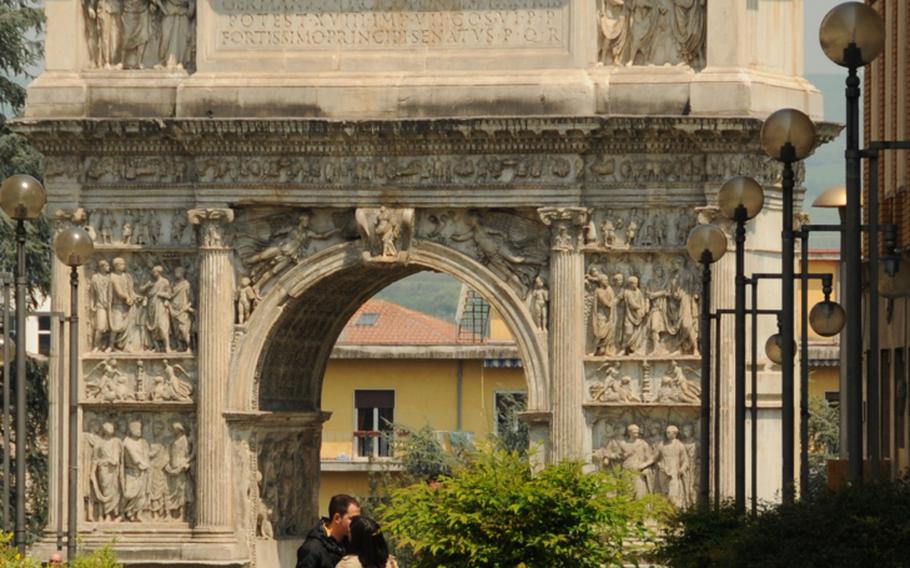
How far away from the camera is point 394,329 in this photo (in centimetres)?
9106

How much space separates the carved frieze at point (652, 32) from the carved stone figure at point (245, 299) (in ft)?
19.3

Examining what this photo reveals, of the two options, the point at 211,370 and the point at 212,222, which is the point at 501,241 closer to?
the point at 212,222

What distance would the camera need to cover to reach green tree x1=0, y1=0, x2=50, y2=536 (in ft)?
190

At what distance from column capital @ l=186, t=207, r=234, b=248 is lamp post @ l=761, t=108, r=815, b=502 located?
14425 millimetres

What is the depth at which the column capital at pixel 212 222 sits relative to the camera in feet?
149

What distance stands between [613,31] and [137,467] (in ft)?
29.7

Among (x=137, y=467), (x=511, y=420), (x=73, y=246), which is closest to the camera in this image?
(x=73, y=246)

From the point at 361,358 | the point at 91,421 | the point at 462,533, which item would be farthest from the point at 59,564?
the point at 361,358

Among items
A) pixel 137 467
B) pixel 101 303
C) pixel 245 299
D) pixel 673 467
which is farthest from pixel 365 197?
pixel 673 467

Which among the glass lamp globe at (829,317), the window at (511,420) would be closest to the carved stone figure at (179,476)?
the glass lamp globe at (829,317)

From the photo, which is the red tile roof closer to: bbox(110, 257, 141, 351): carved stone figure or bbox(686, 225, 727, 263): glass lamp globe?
bbox(110, 257, 141, 351): carved stone figure

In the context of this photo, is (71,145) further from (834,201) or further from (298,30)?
(834,201)

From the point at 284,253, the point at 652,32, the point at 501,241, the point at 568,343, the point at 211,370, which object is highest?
the point at 652,32

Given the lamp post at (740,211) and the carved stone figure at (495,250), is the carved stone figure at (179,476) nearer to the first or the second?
the carved stone figure at (495,250)
